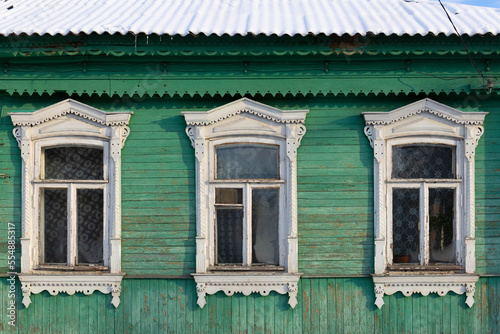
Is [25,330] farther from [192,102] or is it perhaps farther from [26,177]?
[192,102]

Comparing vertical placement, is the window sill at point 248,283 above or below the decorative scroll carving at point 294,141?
below

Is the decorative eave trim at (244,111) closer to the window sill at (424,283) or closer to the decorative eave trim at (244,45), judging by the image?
the decorative eave trim at (244,45)

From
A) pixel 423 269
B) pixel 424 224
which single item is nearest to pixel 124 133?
pixel 424 224

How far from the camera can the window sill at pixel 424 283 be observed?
5242 millimetres

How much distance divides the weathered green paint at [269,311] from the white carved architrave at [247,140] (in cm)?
14

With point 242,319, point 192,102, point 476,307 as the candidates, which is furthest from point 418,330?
point 192,102

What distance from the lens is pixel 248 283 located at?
5.27 meters

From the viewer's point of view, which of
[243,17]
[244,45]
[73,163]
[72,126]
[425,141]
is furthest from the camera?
[243,17]

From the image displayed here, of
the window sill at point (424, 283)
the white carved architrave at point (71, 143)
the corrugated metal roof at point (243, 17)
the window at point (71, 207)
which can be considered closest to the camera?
the corrugated metal roof at point (243, 17)

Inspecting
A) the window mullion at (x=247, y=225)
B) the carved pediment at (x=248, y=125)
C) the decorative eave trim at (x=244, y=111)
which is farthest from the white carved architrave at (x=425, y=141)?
the window mullion at (x=247, y=225)

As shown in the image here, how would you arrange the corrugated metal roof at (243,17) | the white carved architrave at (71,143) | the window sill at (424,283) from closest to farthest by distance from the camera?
the corrugated metal roof at (243,17) < the window sill at (424,283) < the white carved architrave at (71,143)

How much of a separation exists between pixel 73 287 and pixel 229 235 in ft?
5.76

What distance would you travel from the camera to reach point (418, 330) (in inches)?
210

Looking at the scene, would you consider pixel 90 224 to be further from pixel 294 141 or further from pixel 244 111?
pixel 294 141
